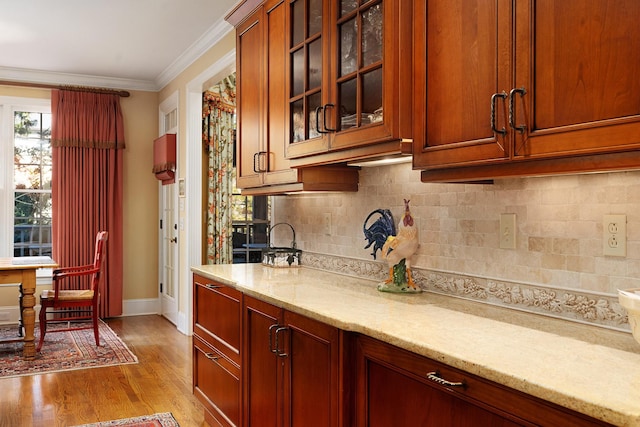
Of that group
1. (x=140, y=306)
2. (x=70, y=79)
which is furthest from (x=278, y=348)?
(x=70, y=79)

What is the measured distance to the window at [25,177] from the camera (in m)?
5.91

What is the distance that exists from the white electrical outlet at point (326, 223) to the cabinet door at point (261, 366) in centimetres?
74

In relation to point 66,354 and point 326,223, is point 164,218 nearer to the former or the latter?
point 66,354

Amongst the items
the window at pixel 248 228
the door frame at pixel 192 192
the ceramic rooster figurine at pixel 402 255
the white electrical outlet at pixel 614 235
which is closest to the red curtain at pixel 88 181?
the door frame at pixel 192 192

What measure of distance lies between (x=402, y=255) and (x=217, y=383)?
1.28m

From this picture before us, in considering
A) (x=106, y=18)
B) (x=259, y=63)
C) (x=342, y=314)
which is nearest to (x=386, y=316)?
(x=342, y=314)

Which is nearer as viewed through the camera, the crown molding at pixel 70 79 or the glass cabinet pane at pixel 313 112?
the glass cabinet pane at pixel 313 112

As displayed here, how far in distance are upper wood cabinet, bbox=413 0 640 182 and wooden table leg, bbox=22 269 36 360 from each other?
12.1ft

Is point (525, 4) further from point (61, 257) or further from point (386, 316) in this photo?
point (61, 257)

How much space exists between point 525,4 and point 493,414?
1.02 m

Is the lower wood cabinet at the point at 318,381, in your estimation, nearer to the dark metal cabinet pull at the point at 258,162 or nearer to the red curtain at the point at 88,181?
the dark metal cabinet pull at the point at 258,162

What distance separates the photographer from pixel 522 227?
1.86m

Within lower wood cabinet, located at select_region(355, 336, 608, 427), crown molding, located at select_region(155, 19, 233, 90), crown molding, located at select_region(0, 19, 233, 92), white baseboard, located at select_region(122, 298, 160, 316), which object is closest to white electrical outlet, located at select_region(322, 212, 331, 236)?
lower wood cabinet, located at select_region(355, 336, 608, 427)

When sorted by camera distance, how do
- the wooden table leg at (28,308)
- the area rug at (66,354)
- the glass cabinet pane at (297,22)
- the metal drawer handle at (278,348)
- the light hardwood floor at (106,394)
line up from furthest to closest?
1. the wooden table leg at (28,308)
2. the area rug at (66,354)
3. the light hardwood floor at (106,394)
4. the glass cabinet pane at (297,22)
5. the metal drawer handle at (278,348)
